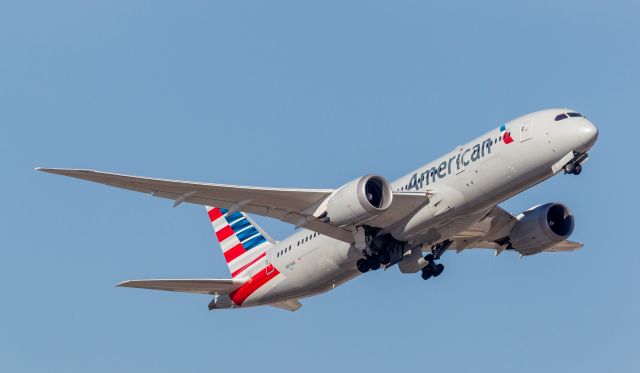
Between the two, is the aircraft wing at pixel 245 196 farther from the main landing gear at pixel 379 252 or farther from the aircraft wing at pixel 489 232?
the aircraft wing at pixel 489 232

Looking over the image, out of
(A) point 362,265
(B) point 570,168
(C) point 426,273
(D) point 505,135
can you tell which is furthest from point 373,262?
(B) point 570,168

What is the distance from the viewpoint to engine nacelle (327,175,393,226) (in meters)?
39.9

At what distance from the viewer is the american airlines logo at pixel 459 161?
40000mm

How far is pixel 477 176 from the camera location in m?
39.9

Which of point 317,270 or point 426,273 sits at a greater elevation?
point 426,273

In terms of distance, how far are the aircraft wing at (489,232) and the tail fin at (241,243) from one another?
7698mm

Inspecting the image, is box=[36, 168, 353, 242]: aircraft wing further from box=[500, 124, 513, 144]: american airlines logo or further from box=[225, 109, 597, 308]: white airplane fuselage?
box=[500, 124, 513, 144]: american airlines logo

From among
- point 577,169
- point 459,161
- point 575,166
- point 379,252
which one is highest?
point 459,161

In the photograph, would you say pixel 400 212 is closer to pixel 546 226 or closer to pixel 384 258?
pixel 384 258

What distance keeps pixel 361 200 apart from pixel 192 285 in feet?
29.2

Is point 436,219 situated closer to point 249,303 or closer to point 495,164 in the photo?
point 495,164

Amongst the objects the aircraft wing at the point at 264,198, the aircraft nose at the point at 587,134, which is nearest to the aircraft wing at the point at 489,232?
the aircraft wing at the point at 264,198

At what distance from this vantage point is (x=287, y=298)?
45938mm

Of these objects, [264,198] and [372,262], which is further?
[372,262]
